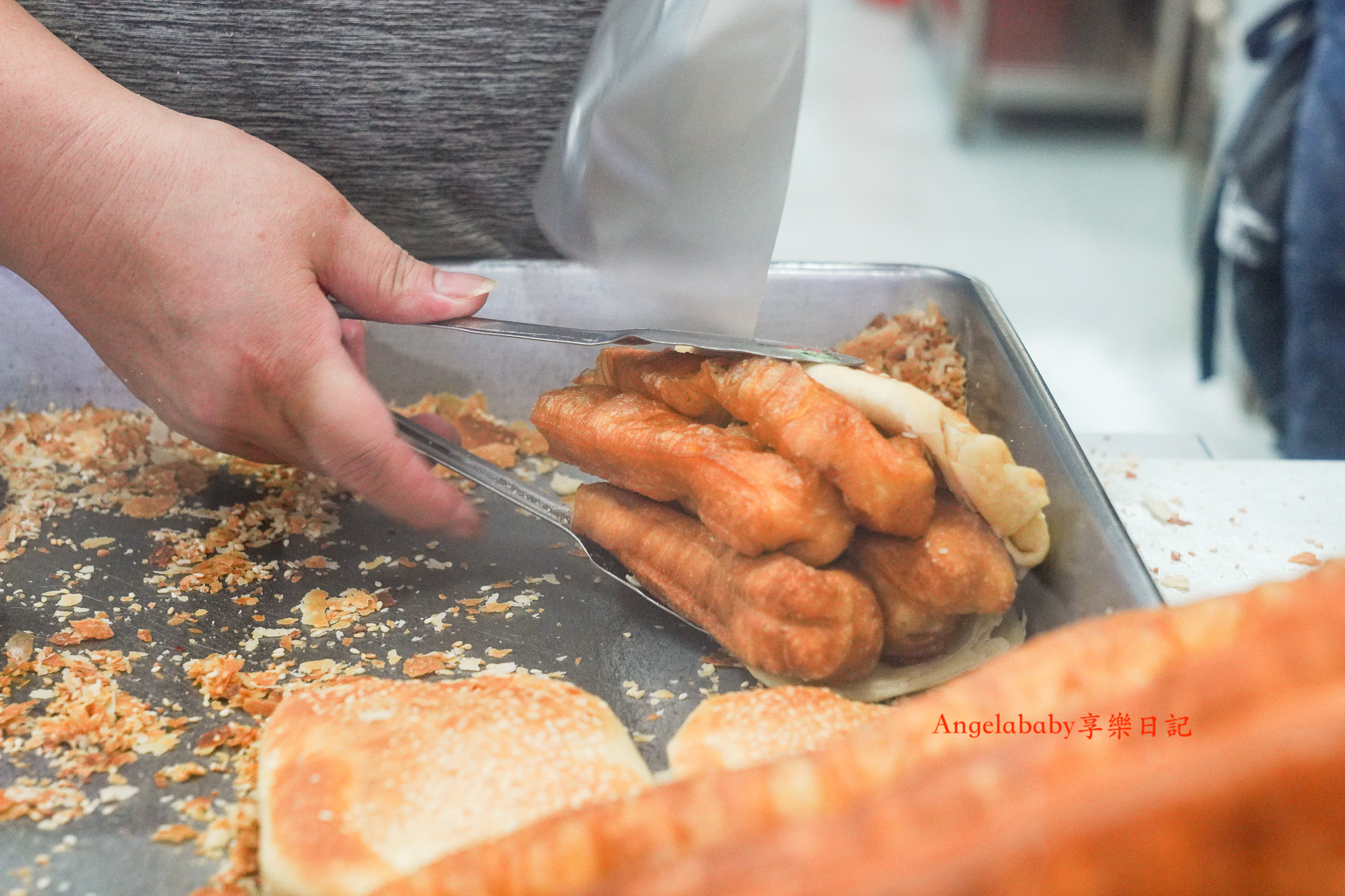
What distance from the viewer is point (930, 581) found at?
0.61 meters

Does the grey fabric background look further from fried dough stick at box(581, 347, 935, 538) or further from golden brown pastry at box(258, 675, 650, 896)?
golden brown pastry at box(258, 675, 650, 896)

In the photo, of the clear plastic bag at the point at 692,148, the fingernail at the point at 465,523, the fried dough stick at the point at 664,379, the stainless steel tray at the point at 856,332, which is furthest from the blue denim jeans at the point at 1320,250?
the fingernail at the point at 465,523

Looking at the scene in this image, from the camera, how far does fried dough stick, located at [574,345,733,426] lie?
69 centimetres

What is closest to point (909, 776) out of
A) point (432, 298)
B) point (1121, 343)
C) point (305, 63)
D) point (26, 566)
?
point (432, 298)

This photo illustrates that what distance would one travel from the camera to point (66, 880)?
52 cm

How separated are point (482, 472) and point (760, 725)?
1.06ft

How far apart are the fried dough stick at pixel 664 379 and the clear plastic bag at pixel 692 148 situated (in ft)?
0.23

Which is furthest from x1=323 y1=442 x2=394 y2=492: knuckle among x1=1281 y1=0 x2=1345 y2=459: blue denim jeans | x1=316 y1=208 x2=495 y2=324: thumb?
x1=1281 y1=0 x2=1345 y2=459: blue denim jeans

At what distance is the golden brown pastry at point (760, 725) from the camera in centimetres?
53

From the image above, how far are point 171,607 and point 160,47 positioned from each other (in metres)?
0.48

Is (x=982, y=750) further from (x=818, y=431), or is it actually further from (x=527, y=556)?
(x=527, y=556)

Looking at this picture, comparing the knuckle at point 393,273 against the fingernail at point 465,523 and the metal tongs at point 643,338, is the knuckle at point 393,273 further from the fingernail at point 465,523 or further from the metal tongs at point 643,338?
the fingernail at point 465,523

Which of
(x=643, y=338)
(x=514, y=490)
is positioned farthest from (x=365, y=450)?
(x=643, y=338)

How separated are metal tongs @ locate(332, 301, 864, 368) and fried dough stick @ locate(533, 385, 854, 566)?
0.04 metres
